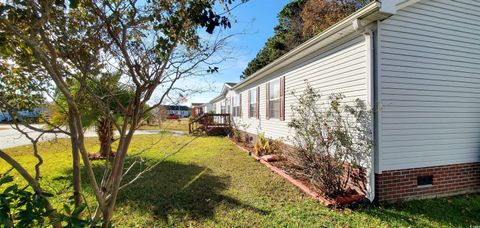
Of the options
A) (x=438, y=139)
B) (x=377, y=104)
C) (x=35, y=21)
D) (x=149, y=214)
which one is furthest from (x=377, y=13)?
(x=149, y=214)

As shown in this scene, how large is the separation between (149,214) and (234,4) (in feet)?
12.0

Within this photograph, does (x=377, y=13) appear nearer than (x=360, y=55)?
Yes

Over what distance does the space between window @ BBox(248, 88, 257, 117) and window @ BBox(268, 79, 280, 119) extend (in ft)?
6.43

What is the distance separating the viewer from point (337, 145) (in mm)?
5105

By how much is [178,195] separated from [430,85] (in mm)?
5417

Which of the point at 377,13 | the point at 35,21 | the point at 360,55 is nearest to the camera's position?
the point at 35,21

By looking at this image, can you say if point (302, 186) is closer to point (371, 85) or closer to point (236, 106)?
point (371, 85)

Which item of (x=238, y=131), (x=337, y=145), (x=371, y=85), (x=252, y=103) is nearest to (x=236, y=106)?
(x=238, y=131)

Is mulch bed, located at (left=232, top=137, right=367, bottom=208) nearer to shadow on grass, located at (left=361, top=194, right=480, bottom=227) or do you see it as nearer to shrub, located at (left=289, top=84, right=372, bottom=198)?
shrub, located at (left=289, top=84, right=372, bottom=198)

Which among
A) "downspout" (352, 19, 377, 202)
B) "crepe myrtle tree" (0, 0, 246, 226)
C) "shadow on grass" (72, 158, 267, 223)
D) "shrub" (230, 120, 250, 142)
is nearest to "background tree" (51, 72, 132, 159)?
"crepe myrtle tree" (0, 0, 246, 226)

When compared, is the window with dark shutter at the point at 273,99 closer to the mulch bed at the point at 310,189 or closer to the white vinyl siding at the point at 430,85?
the mulch bed at the point at 310,189

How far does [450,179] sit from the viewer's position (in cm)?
525

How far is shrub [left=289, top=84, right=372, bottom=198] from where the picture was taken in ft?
16.0

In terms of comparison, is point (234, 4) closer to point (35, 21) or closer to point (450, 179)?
point (35, 21)
